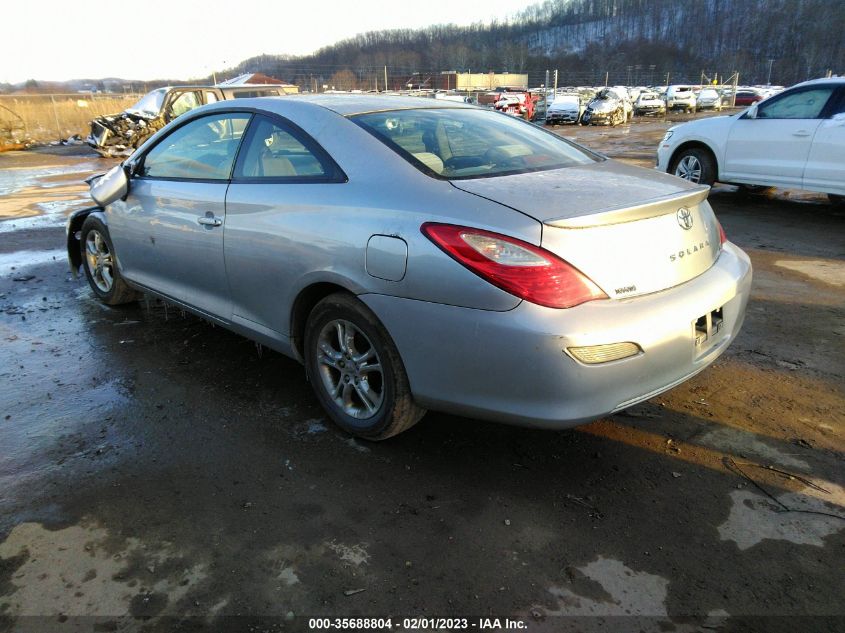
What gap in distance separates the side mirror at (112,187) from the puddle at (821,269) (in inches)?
220

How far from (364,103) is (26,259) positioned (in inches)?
Answer: 204

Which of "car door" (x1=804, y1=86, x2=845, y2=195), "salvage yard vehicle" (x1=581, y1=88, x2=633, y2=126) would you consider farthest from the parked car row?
"car door" (x1=804, y1=86, x2=845, y2=195)

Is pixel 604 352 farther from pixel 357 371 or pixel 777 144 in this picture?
pixel 777 144

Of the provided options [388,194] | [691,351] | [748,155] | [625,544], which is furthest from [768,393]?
[748,155]

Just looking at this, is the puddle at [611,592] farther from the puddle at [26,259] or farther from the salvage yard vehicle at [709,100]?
the salvage yard vehicle at [709,100]

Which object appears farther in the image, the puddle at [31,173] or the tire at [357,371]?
the puddle at [31,173]

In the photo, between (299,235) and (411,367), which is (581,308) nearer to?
(411,367)

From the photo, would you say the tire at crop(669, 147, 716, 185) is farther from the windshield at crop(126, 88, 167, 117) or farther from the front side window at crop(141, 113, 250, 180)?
the windshield at crop(126, 88, 167, 117)

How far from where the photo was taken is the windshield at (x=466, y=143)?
2.93 meters

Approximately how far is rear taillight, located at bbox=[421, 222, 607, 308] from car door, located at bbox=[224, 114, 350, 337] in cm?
73

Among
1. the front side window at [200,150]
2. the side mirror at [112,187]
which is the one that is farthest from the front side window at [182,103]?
the front side window at [200,150]

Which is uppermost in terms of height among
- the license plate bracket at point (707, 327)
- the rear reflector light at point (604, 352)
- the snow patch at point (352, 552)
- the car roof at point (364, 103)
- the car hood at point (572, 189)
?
the car roof at point (364, 103)

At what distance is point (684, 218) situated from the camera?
109 inches

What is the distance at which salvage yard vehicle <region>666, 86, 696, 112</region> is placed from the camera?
35375mm
